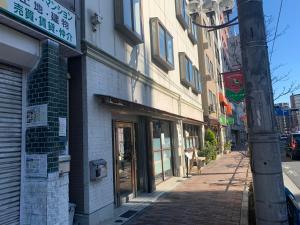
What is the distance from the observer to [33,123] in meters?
5.75

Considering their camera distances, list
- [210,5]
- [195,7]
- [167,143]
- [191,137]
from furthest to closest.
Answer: [191,137]
[167,143]
[195,7]
[210,5]

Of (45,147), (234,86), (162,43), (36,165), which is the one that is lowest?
(36,165)

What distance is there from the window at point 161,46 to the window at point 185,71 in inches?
91.7

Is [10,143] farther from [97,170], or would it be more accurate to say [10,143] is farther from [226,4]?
[226,4]

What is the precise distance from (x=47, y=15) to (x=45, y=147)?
7.23ft

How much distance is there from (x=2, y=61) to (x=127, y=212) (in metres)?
5.07

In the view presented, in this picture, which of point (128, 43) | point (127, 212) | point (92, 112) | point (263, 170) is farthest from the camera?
point (128, 43)

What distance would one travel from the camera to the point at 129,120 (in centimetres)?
1050

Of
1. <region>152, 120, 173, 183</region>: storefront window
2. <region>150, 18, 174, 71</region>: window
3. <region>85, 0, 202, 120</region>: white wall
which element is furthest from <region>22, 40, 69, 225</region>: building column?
<region>152, 120, 173, 183</region>: storefront window

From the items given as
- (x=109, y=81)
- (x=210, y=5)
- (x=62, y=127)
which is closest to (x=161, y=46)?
(x=109, y=81)

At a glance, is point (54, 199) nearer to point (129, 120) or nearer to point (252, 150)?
point (252, 150)

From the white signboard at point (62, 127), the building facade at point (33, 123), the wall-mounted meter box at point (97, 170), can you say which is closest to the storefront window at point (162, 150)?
the wall-mounted meter box at point (97, 170)

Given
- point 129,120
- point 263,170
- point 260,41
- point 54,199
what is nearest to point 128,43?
point 129,120

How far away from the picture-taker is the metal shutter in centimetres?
532
